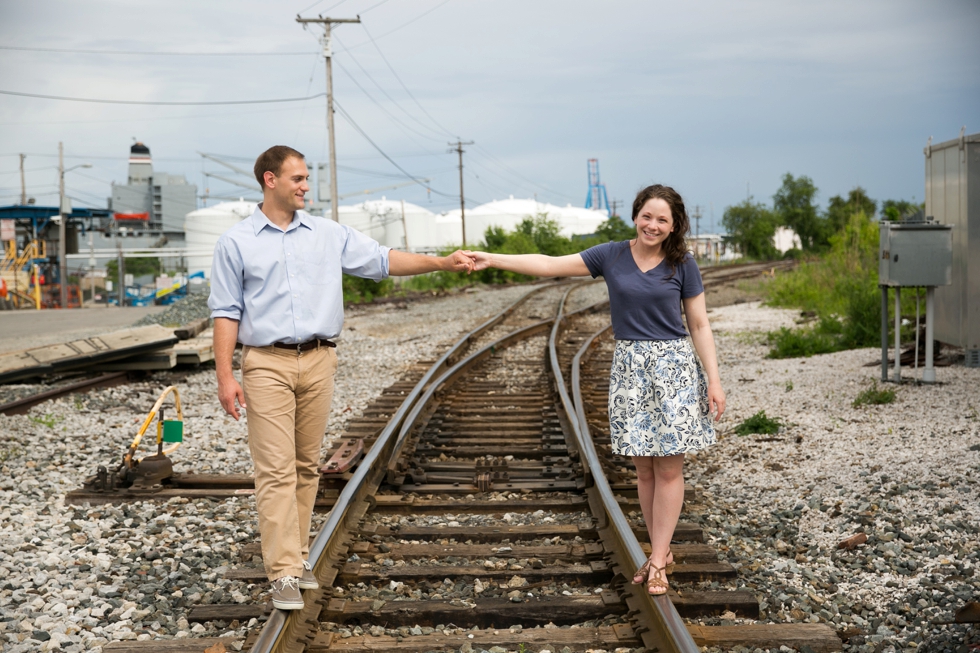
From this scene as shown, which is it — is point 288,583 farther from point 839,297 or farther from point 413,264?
point 839,297

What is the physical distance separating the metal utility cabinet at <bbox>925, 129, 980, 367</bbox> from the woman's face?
6332 millimetres

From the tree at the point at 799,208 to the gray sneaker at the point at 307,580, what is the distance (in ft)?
244

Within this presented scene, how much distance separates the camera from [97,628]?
3.88 m

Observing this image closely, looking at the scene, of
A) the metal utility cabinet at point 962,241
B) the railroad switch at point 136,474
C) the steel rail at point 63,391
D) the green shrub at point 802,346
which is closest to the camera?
the railroad switch at point 136,474

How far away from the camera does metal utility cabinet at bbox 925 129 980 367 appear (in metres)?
8.84

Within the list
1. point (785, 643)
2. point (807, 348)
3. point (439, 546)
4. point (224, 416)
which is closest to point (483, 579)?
point (439, 546)

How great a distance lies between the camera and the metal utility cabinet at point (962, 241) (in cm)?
884

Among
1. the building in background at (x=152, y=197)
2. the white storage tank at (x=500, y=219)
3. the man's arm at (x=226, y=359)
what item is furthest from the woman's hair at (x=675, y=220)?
the building in background at (x=152, y=197)

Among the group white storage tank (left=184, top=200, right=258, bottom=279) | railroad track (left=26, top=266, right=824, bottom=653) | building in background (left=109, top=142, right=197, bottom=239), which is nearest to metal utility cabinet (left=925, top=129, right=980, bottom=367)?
railroad track (left=26, top=266, right=824, bottom=653)

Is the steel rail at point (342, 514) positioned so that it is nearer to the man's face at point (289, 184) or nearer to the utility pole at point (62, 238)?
the man's face at point (289, 184)

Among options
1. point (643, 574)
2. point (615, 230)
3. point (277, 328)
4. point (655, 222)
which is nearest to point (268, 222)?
point (277, 328)

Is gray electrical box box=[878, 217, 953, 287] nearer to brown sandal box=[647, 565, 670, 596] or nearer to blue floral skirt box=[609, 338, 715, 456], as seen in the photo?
blue floral skirt box=[609, 338, 715, 456]

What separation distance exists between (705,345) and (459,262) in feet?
4.17

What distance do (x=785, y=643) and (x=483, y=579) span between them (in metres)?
1.40
